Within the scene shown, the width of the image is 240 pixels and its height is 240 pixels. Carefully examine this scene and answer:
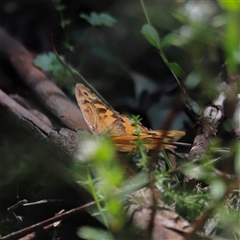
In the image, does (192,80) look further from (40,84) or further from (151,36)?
(40,84)

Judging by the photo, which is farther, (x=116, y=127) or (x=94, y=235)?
(x=116, y=127)

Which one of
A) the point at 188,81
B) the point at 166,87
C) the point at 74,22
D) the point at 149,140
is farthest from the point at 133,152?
the point at 74,22

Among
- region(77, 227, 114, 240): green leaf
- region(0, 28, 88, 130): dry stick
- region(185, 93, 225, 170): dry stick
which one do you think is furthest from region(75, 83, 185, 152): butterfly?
region(77, 227, 114, 240): green leaf

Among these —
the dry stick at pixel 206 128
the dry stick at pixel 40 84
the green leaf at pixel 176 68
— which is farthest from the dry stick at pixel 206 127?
the dry stick at pixel 40 84

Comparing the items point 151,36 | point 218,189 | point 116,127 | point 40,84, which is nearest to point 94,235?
point 218,189

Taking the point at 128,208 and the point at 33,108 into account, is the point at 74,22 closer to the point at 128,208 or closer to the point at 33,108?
the point at 33,108

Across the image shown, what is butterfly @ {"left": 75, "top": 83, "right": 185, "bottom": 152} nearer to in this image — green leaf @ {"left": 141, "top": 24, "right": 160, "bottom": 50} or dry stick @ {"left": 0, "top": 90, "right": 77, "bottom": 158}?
dry stick @ {"left": 0, "top": 90, "right": 77, "bottom": 158}

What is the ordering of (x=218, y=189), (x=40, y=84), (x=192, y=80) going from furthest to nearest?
1. (x=40, y=84)
2. (x=192, y=80)
3. (x=218, y=189)
